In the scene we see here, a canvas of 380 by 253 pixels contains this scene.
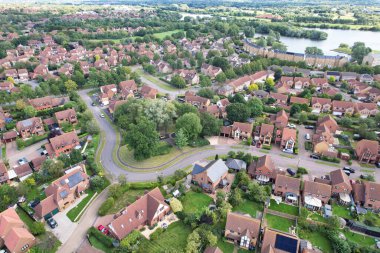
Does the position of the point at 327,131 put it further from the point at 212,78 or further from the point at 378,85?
the point at 212,78

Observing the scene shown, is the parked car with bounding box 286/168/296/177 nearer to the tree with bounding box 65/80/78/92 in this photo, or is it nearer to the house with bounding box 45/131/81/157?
the house with bounding box 45/131/81/157

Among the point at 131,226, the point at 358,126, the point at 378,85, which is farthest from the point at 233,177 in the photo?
the point at 378,85

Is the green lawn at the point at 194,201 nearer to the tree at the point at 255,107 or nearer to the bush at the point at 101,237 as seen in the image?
the bush at the point at 101,237

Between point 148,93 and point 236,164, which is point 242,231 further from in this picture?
point 148,93

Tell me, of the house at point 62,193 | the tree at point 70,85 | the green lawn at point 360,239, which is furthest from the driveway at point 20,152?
the green lawn at point 360,239

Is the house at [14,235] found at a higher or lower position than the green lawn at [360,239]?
higher
